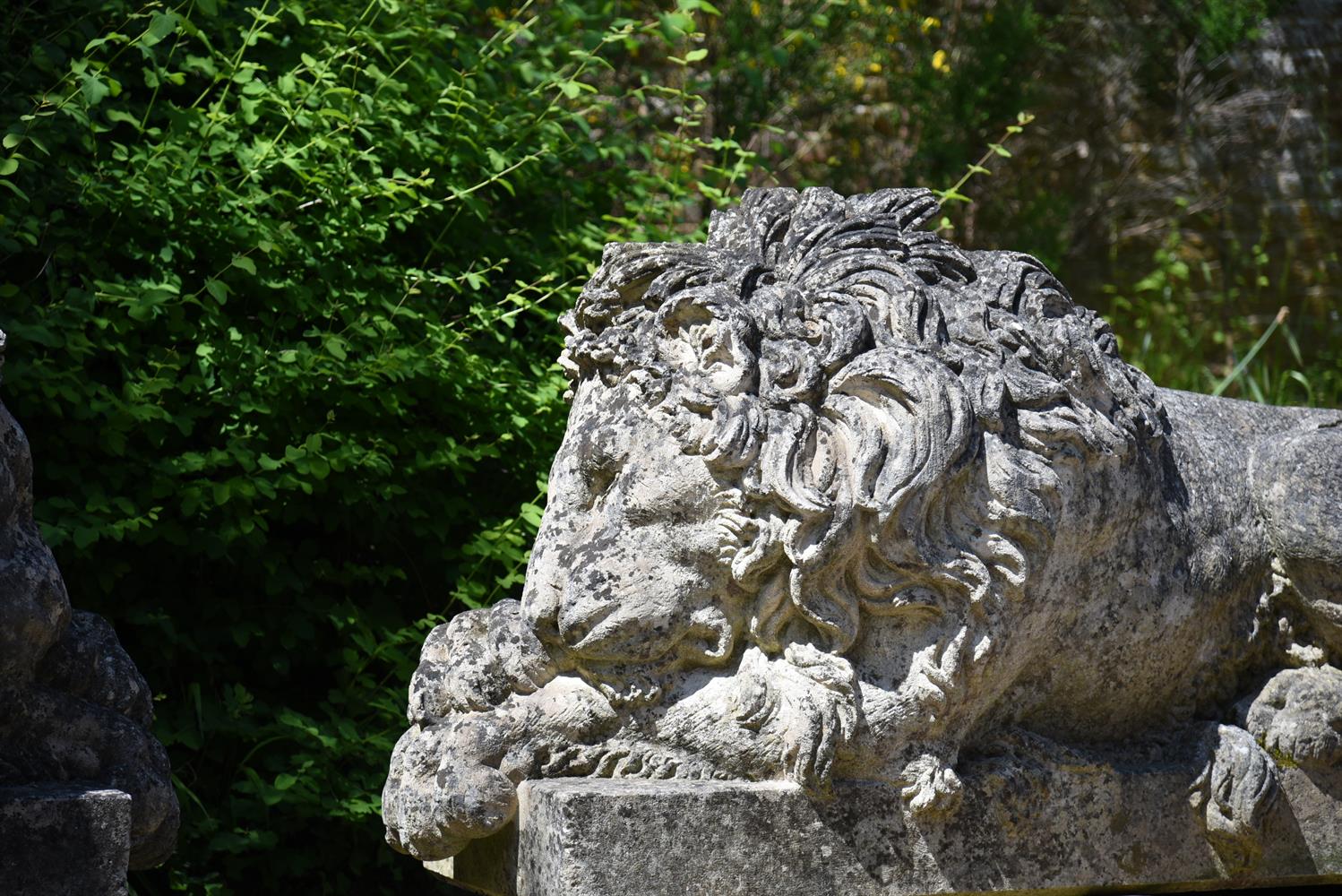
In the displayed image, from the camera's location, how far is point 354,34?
378 centimetres

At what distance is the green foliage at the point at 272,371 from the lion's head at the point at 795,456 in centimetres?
124

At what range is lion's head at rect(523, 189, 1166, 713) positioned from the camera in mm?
2211

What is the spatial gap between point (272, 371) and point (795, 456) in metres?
1.67

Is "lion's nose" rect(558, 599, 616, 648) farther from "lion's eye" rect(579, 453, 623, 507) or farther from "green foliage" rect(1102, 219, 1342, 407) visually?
"green foliage" rect(1102, 219, 1342, 407)

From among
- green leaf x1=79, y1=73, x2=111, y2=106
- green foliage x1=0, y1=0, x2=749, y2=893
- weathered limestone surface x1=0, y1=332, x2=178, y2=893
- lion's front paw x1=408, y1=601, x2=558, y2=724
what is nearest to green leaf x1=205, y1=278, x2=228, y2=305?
green foliage x1=0, y1=0, x2=749, y2=893

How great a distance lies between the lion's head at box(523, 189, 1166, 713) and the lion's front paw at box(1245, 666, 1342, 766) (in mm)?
517

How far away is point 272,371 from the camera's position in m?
3.50

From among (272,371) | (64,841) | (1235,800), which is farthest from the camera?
(272,371)

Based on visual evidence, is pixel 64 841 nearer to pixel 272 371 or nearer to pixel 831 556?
pixel 831 556

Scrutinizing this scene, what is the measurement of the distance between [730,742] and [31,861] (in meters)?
0.92

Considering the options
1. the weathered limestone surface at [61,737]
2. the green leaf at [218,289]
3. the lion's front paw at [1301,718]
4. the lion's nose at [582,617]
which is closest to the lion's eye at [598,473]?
the lion's nose at [582,617]

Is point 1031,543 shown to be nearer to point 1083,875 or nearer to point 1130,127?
point 1083,875

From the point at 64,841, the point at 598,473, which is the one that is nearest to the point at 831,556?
the point at 598,473

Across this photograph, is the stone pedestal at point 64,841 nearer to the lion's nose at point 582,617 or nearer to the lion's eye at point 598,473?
the lion's nose at point 582,617
